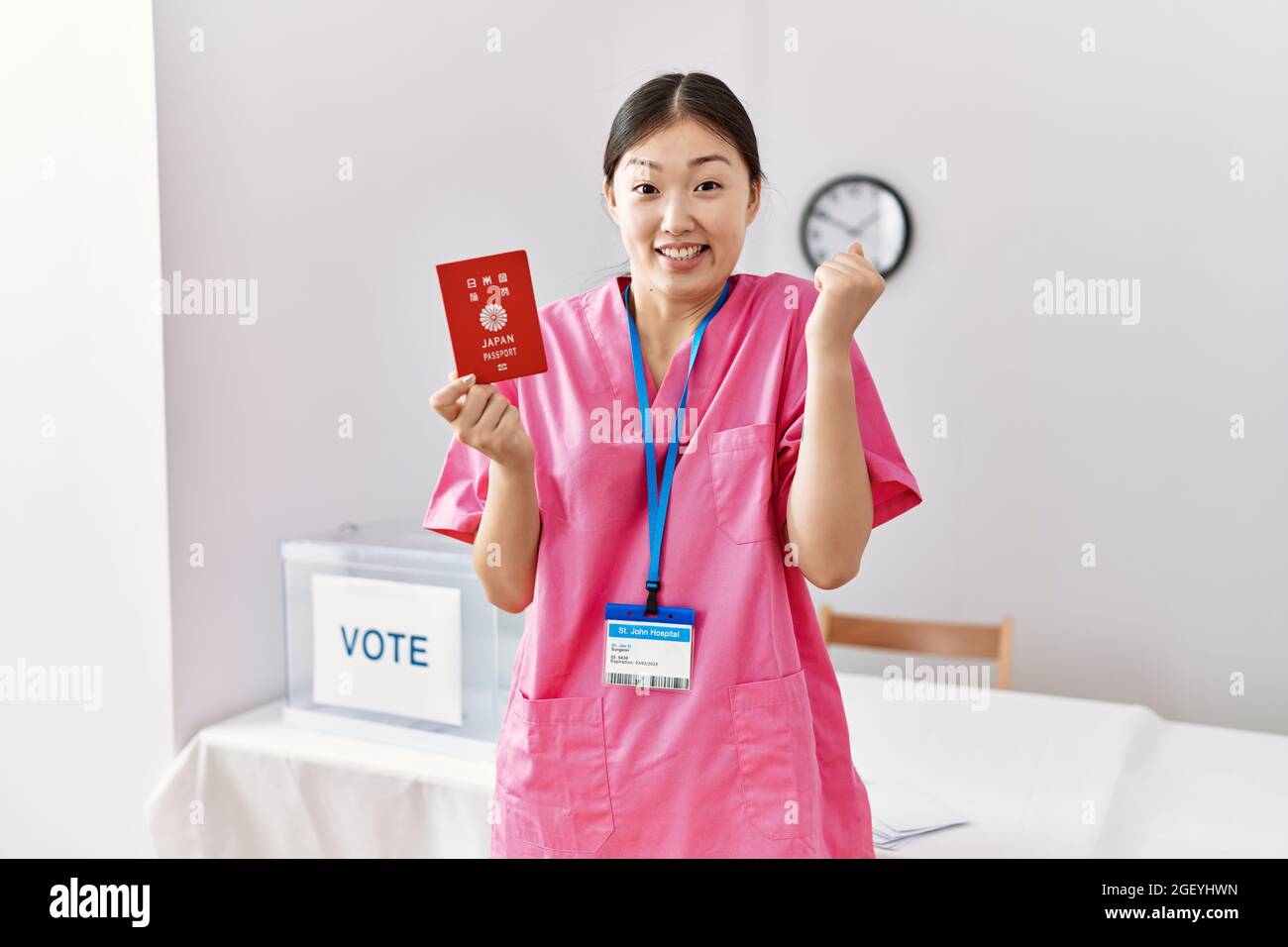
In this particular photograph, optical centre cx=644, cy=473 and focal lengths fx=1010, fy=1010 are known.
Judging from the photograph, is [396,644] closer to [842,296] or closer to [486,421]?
[486,421]

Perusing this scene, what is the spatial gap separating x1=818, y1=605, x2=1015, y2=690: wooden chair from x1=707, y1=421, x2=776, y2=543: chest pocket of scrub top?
190 centimetres

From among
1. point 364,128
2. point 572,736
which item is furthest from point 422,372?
point 572,736

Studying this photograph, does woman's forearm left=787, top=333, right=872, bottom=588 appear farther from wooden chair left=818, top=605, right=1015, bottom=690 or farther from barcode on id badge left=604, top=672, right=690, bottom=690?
wooden chair left=818, top=605, right=1015, bottom=690

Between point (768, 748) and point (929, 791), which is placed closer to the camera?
point (768, 748)

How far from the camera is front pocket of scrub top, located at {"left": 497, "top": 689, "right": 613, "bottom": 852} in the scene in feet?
3.47

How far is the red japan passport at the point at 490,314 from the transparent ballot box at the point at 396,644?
2.63 feet

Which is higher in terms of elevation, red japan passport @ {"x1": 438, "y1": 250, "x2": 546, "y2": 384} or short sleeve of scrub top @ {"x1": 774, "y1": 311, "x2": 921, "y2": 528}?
red japan passport @ {"x1": 438, "y1": 250, "x2": 546, "y2": 384}

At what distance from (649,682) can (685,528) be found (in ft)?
0.53

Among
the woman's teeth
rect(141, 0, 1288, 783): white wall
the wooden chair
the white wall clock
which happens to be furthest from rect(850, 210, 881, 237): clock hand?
the woman's teeth

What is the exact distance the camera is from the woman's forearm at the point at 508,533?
41.5 inches

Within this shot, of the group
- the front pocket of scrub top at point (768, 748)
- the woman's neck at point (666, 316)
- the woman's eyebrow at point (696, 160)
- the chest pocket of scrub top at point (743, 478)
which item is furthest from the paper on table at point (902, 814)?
the woman's eyebrow at point (696, 160)

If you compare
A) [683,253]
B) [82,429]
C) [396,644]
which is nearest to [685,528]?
[683,253]

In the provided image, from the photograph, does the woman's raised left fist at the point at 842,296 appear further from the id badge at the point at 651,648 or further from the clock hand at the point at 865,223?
the clock hand at the point at 865,223

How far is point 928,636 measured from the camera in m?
2.84
